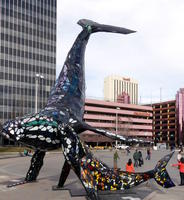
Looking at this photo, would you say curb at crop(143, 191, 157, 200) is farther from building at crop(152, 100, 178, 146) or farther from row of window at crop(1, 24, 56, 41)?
building at crop(152, 100, 178, 146)

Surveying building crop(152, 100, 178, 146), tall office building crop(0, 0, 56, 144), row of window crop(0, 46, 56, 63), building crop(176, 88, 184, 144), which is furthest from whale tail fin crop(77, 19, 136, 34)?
building crop(152, 100, 178, 146)

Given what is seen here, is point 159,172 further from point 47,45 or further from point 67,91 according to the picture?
point 47,45

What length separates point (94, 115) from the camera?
79.2 metres

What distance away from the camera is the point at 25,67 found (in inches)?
2876

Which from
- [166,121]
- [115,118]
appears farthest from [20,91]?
[166,121]

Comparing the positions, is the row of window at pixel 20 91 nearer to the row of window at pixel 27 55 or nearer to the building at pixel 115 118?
the row of window at pixel 27 55

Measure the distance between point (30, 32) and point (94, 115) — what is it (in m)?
28.0

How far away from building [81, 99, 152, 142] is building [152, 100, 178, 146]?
14653mm

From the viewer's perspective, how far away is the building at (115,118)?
76438 mm

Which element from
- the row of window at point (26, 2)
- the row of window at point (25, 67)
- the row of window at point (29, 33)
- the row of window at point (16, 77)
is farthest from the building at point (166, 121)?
the row of window at point (26, 2)

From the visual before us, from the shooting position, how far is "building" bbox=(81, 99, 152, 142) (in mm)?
76438

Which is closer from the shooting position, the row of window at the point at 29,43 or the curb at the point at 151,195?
the curb at the point at 151,195

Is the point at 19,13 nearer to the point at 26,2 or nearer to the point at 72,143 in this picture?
Result: the point at 26,2

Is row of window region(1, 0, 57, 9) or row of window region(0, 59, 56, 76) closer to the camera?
row of window region(0, 59, 56, 76)
